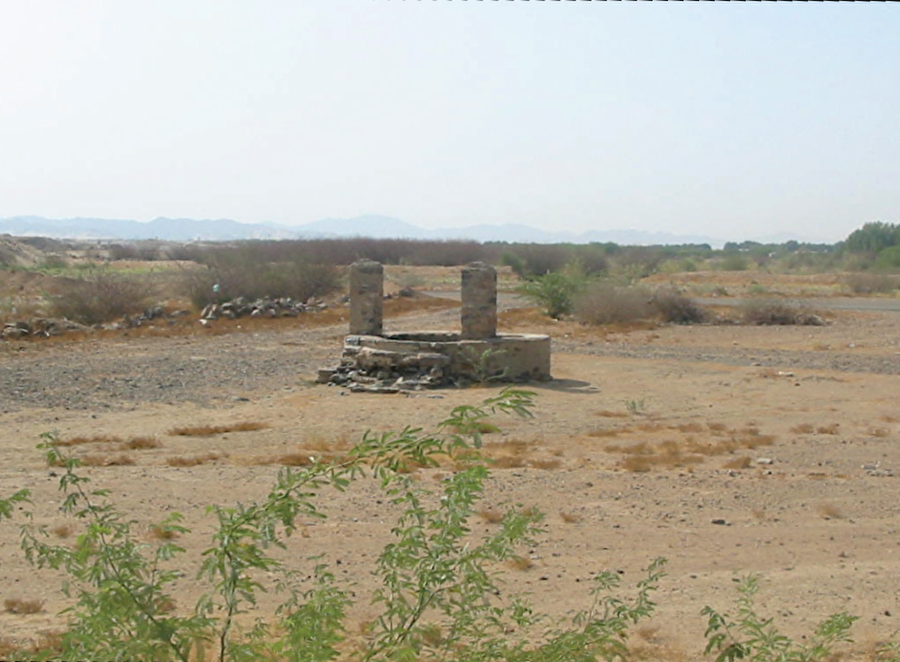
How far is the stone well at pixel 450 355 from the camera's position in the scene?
17.4 metres

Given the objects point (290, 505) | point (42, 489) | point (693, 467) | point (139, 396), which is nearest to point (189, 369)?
point (139, 396)

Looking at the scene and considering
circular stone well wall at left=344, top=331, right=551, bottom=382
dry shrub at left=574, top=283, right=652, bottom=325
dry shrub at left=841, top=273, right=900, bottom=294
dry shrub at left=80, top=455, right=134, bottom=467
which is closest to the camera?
dry shrub at left=80, top=455, right=134, bottom=467

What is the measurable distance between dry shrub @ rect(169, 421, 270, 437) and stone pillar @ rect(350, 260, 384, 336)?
564 centimetres

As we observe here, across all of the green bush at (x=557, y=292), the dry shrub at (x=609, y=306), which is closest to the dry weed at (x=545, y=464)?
the dry shrub at (x=609, y=306)

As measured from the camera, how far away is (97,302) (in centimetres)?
3089

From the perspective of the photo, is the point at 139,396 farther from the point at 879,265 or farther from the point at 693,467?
the point at 879,265

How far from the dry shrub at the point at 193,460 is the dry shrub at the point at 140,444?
32.7 inches

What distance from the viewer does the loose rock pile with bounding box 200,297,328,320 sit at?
31.3m

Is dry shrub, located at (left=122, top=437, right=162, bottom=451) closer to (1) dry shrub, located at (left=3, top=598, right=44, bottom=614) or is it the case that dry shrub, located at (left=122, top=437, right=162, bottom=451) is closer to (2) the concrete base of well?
(2) the concrete base of well

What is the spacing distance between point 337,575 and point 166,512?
2.38 m

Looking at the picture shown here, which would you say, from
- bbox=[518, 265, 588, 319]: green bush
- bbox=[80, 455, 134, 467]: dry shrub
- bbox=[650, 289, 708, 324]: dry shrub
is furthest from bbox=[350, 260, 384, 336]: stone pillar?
bbox=[650, 289, 708, 324]: dry shrub

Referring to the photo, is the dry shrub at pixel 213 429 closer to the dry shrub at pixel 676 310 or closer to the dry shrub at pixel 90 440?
the dry shrub at pixel 90 440

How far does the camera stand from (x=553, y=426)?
14.3 meters

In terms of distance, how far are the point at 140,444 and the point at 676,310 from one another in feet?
72.5
